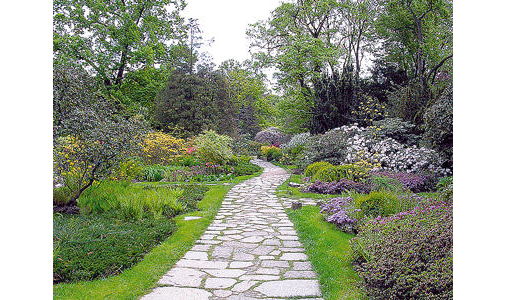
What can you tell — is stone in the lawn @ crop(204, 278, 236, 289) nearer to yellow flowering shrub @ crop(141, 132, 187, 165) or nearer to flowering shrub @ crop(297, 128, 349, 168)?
flowering shrub @ crop(297, 128, 349, 168)

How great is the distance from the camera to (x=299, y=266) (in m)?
3.88

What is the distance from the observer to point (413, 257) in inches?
114

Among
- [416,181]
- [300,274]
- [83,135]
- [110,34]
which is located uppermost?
[110,34]

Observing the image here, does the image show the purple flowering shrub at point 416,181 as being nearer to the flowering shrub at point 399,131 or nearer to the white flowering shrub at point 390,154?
the white flowering shrub at point 390,154

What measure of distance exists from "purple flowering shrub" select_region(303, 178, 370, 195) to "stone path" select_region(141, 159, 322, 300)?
2.63m

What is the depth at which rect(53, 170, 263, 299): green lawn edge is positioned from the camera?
303 centimetres

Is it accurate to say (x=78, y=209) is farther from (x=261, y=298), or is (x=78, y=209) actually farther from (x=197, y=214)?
(x=261, y=298)

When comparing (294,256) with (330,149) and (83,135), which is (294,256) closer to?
(83,135)

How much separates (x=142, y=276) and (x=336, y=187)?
238 inches

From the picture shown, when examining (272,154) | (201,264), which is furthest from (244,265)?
(272,154)

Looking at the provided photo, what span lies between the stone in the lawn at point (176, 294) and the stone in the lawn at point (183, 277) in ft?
0.40

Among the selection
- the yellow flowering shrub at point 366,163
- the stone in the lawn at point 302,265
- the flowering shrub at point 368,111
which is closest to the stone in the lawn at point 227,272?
the stone in the lawn at point 302,265

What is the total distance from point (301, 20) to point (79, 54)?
42.1ft
